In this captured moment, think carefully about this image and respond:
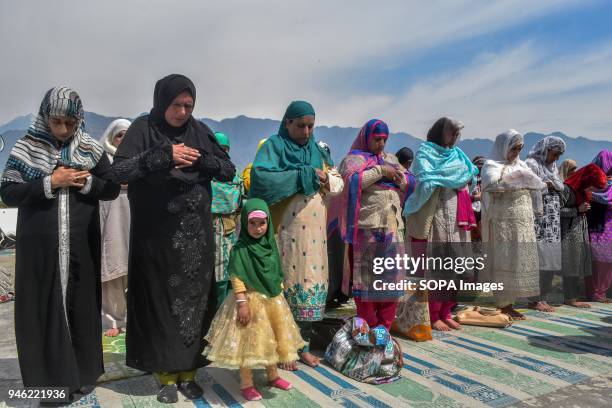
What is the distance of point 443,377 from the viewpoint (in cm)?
306

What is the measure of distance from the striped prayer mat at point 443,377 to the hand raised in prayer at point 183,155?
1.42 meters

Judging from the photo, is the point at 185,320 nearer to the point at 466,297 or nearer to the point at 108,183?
the point at 108,183

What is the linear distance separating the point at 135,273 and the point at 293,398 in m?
1.22

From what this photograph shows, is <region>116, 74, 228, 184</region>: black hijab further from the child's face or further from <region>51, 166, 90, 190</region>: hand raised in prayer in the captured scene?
the child's face

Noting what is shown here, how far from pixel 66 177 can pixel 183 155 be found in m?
0.68

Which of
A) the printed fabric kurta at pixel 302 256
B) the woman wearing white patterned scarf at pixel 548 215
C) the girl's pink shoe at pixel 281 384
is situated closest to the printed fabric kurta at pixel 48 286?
the girl's pink shoe at pixel 281 384

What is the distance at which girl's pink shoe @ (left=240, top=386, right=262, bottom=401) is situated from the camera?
2676 mm

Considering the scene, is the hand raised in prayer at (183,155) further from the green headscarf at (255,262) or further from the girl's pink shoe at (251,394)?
the girl's pink shoe at (251,394)

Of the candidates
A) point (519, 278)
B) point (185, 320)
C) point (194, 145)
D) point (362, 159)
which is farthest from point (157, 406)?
point (519, 278)

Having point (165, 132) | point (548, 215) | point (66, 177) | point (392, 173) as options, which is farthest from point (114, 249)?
point (548, 215)

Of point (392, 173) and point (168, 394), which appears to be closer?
point (168, 394)

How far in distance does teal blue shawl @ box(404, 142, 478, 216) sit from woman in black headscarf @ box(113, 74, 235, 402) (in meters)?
2.16

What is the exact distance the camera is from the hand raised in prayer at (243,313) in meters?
2.59

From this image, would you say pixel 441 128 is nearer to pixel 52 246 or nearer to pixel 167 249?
pixel 167 249
